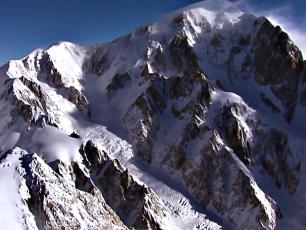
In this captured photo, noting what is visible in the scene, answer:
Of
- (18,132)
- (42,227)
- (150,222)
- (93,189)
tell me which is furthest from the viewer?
(18,132)

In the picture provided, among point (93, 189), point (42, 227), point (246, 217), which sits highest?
point (246, 217)

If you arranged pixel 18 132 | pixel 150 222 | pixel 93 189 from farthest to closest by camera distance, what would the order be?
pixel 18 132
pixel 150 222
pixel 93 189

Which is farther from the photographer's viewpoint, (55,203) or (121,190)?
(121,190)

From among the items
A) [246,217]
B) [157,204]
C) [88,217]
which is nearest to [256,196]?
[246,217]

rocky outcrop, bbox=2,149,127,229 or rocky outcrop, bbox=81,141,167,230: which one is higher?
rocky outcrop, bbox=81,141,167,230

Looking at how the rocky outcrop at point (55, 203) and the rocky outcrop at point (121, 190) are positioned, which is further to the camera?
the rocky outcrop at point (121, 190)

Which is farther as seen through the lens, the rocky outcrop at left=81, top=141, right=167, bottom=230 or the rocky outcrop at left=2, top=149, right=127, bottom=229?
the rocky outcrop at left=81, top=141, right=167, bottom=230

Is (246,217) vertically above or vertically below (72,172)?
above

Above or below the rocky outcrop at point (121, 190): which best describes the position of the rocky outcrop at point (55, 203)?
below

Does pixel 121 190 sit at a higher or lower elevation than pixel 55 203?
higher

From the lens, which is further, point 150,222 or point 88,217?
point 150,222

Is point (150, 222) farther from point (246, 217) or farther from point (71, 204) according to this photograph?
point (71, 204)
